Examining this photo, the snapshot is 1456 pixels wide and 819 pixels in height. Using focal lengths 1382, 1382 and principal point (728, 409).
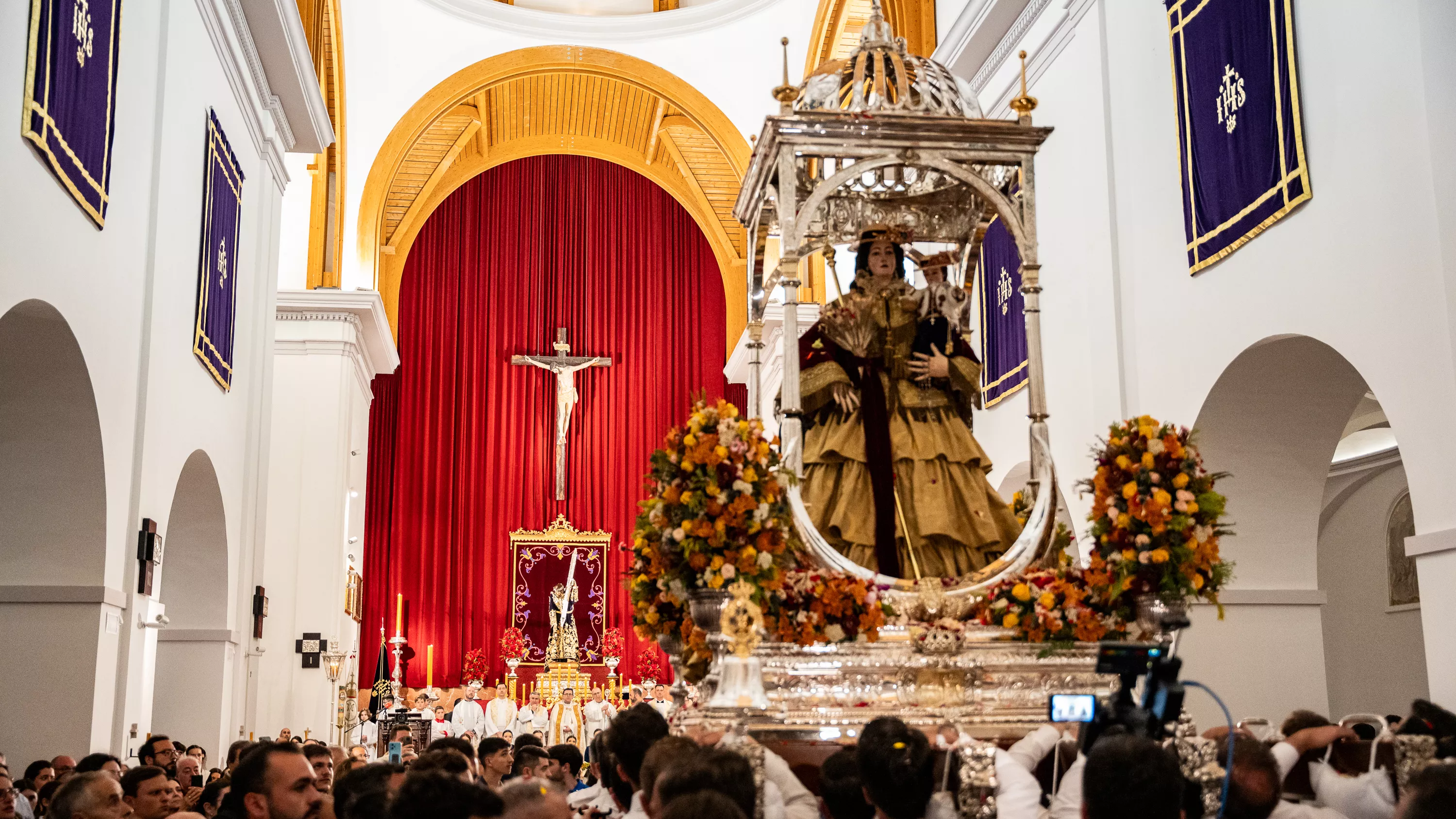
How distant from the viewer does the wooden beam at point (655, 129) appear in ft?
68.1

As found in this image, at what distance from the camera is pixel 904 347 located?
22.4ft

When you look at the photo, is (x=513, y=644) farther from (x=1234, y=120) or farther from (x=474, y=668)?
(x=1234, y=120)

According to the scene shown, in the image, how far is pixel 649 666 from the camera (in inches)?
853

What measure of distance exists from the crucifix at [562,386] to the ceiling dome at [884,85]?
15426 mm

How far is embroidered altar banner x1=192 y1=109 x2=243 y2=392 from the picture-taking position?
10.5m

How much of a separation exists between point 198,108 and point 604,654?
13.1 metres

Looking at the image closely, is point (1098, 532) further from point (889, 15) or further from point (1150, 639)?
point (889, 15)

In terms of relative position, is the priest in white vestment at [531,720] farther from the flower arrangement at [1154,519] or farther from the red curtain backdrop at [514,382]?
the flower arrangement at [1154,519]

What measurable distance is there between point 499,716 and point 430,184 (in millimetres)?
8347

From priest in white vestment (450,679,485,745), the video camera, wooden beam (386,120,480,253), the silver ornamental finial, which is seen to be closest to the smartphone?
the video camera

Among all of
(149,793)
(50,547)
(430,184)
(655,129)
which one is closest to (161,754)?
(50,547)

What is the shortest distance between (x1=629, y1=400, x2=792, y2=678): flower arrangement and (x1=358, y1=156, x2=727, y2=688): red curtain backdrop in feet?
54.3

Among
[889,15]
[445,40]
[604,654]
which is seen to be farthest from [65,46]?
[604,654]

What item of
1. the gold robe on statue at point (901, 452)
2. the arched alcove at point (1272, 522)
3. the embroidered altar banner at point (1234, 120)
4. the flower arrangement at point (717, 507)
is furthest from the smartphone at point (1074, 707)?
the arched alcove at point (1272, 522)
